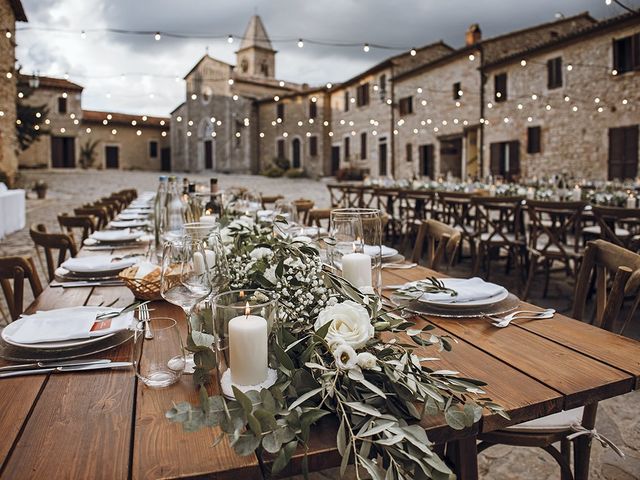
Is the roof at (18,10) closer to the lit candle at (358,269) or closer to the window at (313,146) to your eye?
the window at (313,146)

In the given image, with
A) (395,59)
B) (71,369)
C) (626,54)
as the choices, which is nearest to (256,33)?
(395,59)

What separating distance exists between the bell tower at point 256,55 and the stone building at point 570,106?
21219 mm

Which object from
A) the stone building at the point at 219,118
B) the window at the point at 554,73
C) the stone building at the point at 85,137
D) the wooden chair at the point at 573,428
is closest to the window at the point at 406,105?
the window at the point at 554,73

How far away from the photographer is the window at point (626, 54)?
38.9ft

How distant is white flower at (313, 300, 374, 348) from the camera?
2.77 feet

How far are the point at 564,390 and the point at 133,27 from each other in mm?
14952

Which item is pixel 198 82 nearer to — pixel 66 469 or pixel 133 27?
pixel 133 27

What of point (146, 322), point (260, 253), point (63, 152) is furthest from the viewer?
point (63, 152)

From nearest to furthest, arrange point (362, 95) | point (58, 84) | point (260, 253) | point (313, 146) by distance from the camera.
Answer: point (260, 253), point (362, 95), point (313, 146), point (58, 84)

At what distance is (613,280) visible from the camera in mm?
1696

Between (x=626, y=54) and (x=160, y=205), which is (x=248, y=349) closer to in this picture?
(x=160, y=205)

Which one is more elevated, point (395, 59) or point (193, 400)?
point (395, 59)

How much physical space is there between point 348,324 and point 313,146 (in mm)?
25188

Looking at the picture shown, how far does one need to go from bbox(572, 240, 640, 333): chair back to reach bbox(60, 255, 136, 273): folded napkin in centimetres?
161
